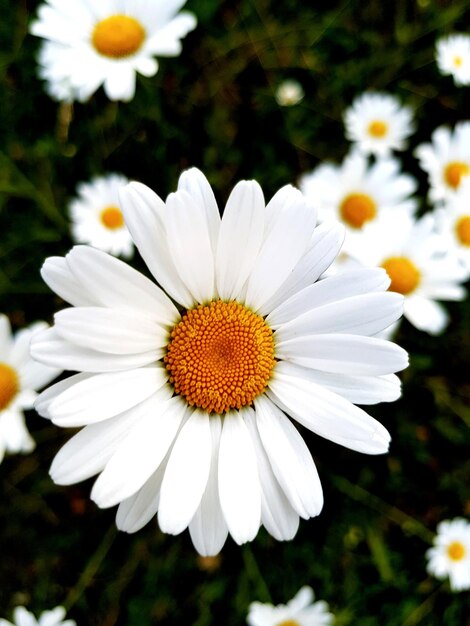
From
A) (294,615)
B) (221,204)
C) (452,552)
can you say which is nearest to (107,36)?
(221,204)

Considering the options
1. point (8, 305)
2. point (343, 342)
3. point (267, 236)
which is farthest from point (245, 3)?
point (343, 342)

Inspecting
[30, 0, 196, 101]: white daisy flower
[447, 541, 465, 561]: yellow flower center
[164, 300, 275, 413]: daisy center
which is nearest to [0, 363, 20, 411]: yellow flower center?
[164, 300, 275, 413]: daisy center

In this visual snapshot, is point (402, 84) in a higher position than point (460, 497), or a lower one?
higher

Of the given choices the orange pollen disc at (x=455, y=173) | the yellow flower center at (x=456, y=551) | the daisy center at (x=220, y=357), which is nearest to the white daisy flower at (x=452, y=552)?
the yellow flower center at (x=456, y=551)

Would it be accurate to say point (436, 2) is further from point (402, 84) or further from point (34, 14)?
point (34, 14)

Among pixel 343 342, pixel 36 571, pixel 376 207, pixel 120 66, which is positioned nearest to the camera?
pixel 343 342

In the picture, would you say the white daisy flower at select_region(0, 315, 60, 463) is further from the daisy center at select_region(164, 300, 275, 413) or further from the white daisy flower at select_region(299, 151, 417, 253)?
the white daisy flower at select_region(299, 151, 417, 253)

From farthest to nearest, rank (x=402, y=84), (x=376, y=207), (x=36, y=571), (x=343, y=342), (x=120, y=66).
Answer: (x=402, y=84) → (x=36, y=571) → (x=376, y=207) → (x=120, y=66) → (x=343, y=342)
